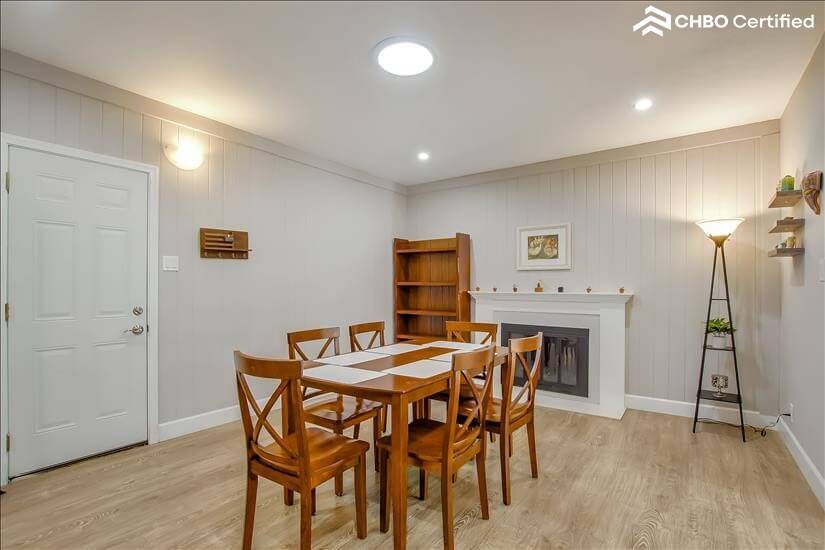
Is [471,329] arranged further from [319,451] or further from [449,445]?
[319,451]

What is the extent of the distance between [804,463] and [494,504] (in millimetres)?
1927

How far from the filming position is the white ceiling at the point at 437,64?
197 cm

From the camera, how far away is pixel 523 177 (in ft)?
14.5

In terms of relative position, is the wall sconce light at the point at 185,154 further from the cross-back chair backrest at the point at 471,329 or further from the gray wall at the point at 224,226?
the cross-back chair backrest at the point at 471,329

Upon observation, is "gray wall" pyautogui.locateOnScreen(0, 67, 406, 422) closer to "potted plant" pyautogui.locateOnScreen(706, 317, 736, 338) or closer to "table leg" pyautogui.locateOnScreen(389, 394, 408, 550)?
"table leg" pyautogui.locateOnScreen(389, 394, 408, 550)

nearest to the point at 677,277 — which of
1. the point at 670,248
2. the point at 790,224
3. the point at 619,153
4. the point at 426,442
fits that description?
the point at 670,248

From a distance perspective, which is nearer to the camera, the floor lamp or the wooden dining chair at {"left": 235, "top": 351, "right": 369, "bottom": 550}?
the wooden dining chair at {"left": 235, "top": 351, "right": 369, "bottom": 550}

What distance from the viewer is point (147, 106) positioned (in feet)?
9.34

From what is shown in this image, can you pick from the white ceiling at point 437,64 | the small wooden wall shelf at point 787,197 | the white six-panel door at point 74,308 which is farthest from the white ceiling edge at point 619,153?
the white six-panel door at point 74,308

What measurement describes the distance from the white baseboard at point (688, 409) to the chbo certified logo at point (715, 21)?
108 inches

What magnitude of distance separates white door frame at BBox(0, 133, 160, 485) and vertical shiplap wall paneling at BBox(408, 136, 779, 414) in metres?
3.35

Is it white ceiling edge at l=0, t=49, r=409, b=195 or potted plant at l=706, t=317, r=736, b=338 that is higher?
white ceiling edge at l=0, t=49, r=409, b=195

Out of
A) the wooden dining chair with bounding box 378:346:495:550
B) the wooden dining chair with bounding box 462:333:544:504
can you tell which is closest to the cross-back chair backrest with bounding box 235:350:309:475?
the wooden dining chair with bounding box 378:346:495:550

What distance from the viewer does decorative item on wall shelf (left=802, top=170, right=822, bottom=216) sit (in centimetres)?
225
